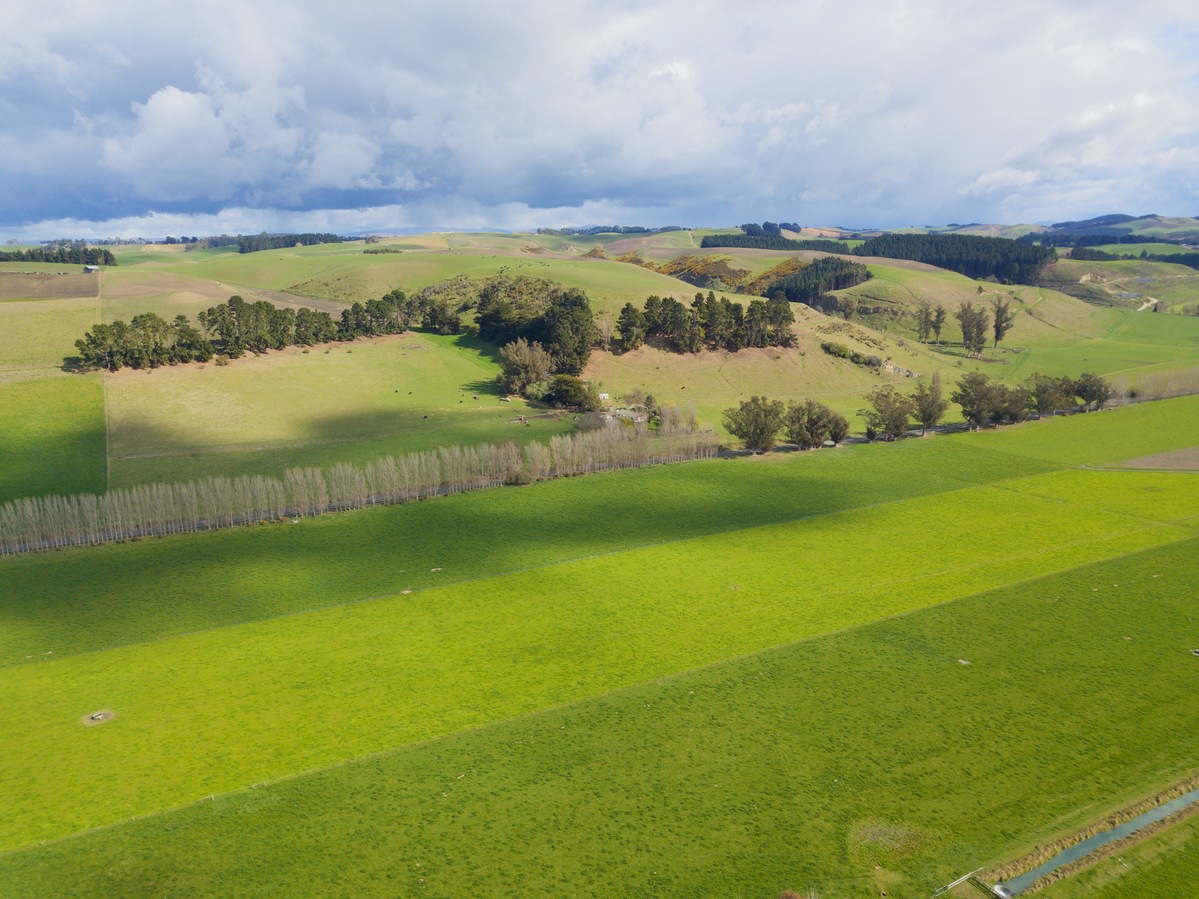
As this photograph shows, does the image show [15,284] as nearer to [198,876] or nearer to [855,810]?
[198,876]

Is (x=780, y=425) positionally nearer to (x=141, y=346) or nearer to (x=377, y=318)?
(x=377, y=318)

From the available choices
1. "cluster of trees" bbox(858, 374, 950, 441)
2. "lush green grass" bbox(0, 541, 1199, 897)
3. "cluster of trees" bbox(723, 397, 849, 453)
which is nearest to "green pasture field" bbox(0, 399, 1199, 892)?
"lush green grass" bbox(0, 541, 1199, 897)

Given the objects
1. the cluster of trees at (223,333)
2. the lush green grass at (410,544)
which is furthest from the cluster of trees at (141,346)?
the lush green grass at (410,544)

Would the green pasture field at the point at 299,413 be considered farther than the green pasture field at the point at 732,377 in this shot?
No

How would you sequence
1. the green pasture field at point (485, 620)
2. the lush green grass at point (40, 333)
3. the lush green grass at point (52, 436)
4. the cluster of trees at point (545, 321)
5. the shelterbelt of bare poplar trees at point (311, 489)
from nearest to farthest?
the green pasture field at point (485, 620) < the shelterbelt of bare poplar trees at point (311, 489) < the lush green grass at point (52, 436) < the lush green grass at point (40, 333) < the cluster of trees at point (545, 321)

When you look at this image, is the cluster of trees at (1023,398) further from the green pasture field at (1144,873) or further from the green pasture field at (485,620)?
the green pasture field at (1144,873)

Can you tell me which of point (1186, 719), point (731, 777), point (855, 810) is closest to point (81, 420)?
point (731, 777)

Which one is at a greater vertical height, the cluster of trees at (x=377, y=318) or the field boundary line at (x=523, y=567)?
the cluster of trees at (x=377, y=318)

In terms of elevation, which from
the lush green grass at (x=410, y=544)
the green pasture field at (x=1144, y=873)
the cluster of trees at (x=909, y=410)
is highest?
the cluster of trees at (x=909, y=410)

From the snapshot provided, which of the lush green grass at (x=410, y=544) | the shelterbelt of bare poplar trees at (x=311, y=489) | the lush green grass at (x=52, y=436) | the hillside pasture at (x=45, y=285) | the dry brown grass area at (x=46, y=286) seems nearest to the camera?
the lush green grass at (x=410, y=544)
